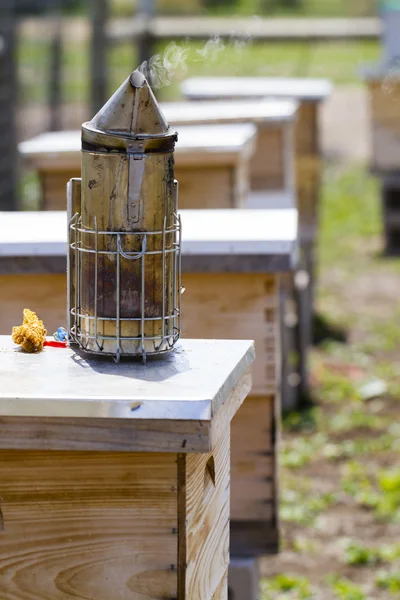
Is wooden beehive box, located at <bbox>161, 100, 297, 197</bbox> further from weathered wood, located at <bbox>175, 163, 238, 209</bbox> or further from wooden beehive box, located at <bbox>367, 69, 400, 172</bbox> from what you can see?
wooden beehive box, located at <bbox>367, 69, 400, 172</bbox>

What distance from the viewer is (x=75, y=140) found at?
4.71 m

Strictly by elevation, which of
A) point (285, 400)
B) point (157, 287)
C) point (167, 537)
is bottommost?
point (285, 400)

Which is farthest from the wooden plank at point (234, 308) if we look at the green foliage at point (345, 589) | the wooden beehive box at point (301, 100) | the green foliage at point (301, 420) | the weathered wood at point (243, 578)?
the wooden beehive box at point (301, 100)

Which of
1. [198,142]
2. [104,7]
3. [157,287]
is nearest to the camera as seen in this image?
[157,287]

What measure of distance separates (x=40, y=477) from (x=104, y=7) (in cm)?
791

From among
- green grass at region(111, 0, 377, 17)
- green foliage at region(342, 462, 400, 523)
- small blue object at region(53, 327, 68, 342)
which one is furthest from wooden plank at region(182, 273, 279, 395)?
green grass at region(111, 0, 377, 17)

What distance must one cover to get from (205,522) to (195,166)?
2813mm

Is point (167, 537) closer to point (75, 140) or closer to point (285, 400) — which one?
point (75, 140)

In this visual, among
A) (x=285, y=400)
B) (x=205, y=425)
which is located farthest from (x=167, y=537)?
(x=285, y=400)

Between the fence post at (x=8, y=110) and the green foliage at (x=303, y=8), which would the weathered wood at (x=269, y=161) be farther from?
the green foliage at (x=303, y=8)

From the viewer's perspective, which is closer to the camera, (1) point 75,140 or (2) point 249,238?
(2) point 249,238

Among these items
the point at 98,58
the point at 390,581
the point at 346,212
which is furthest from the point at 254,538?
the point at 346,212

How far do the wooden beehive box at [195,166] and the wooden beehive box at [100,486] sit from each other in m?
2.72

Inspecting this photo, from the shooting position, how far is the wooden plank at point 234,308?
2912 millimetres
